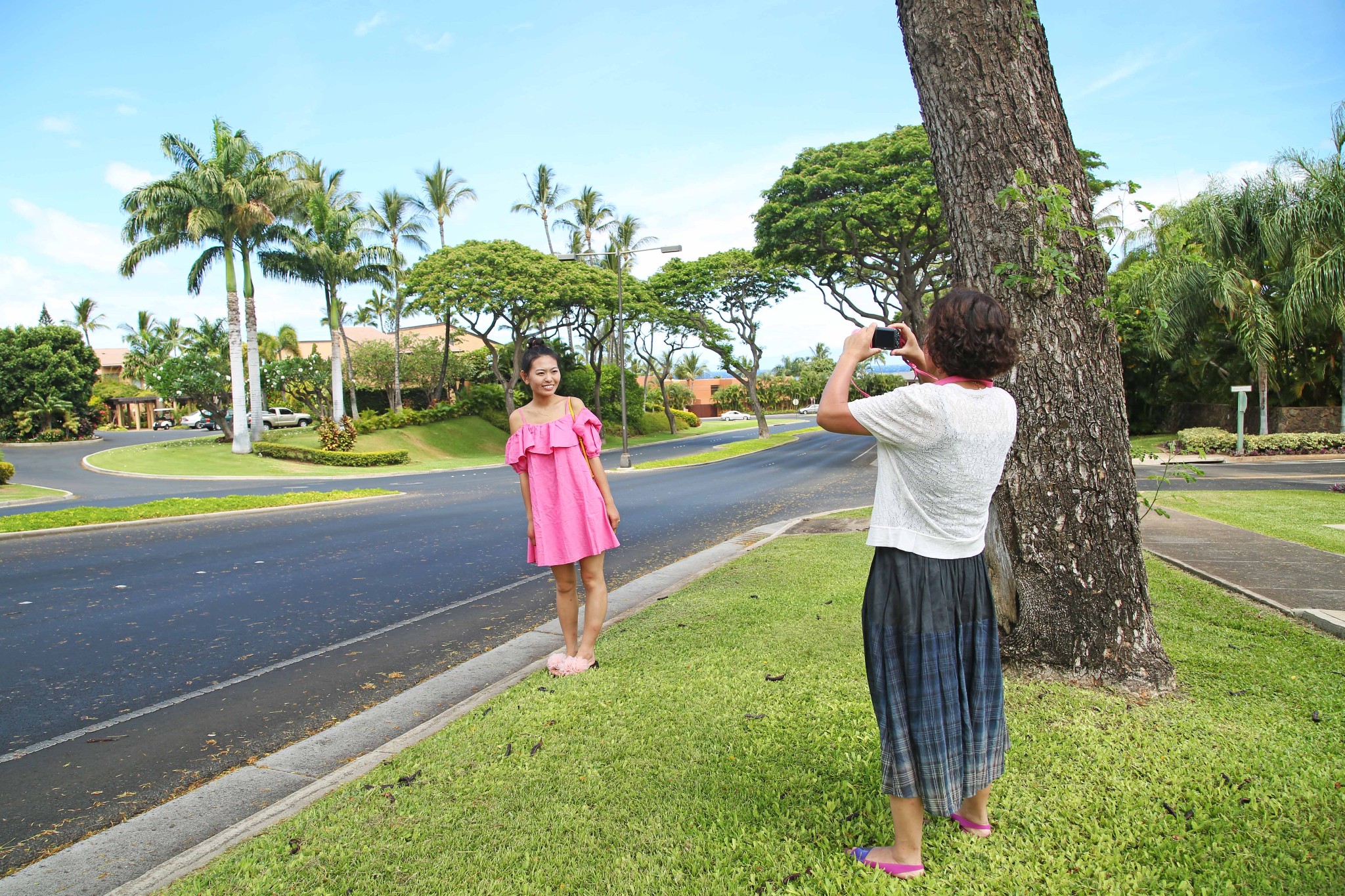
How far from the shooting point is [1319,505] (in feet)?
35.1

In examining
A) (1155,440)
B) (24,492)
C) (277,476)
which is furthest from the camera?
(1155,440)

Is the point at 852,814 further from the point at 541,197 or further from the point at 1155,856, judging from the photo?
the point at 541,197

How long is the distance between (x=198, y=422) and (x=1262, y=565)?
220ft

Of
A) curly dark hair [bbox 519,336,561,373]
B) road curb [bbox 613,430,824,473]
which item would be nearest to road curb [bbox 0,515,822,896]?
curly dark hair [bbox 519,336,561,373]

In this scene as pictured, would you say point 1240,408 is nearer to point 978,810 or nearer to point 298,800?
point 978,810

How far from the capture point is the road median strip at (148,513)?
11141 millimetres

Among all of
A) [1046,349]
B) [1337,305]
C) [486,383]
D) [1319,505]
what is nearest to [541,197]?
[486,383]

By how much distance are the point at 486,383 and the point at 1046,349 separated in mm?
42114

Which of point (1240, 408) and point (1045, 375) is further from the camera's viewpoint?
point (1240, 408)

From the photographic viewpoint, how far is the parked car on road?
2130 inches

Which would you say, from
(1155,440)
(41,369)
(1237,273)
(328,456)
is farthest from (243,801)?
(41,369)

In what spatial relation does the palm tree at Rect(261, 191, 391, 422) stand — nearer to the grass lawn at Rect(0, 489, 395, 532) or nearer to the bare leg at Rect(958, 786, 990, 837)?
the grass lawn at Rect(0, 489, 395, 532)

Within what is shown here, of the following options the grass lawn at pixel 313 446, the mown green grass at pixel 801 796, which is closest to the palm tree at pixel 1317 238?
the mown green grass at pixel 801 796

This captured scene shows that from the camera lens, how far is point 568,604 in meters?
4.30
